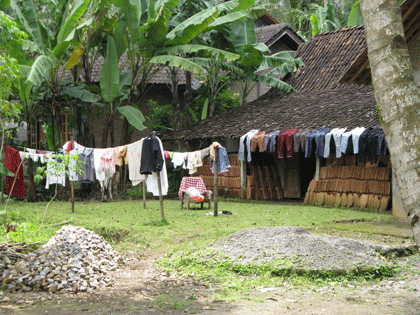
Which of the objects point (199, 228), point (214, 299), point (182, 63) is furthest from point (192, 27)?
point (214, 299)

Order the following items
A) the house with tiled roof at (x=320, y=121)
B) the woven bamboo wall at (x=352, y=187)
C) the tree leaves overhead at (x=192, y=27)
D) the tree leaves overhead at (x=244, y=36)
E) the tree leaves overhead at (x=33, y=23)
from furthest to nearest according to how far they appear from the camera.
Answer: the tree leaves overhead at (x=244, y=36), the tree leaves overhead at (x=33, y=23), the tree leaves overhead at (x=192, y=27), the house with tiled roof at (x=320, y=121), the woven bamboo wall at (x=352, y=187)

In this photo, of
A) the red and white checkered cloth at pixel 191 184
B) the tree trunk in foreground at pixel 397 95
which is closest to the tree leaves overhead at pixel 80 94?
the red and white checkered cloth at pixel 191 184

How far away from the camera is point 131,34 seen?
15133mm

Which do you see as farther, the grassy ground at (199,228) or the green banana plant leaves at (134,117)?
the green banana plant leaves at (134,117)

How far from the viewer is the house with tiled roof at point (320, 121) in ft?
45.2

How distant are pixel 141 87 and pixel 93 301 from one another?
1200 centimetres

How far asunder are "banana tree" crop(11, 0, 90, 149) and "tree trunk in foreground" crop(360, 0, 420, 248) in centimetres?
1114

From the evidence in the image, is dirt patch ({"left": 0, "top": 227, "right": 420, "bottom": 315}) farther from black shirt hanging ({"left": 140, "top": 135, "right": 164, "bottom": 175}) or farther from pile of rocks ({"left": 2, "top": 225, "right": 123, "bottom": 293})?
black shirt hanging ({"left": 140, "top": 135, "right": 164, "bottom": 175})

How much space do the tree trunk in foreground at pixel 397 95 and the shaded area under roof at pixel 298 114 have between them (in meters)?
10.5

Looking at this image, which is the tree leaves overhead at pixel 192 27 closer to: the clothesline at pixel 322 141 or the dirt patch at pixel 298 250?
the clothesline at pixel 322 141

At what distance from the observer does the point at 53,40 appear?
16000 mm

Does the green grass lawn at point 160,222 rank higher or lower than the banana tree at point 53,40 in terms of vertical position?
lower

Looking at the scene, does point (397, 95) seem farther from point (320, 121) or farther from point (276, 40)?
point (276, 40)

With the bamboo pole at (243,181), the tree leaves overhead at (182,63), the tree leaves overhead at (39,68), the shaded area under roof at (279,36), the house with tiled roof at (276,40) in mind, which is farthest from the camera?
the house with tiled roof at (276,40)
